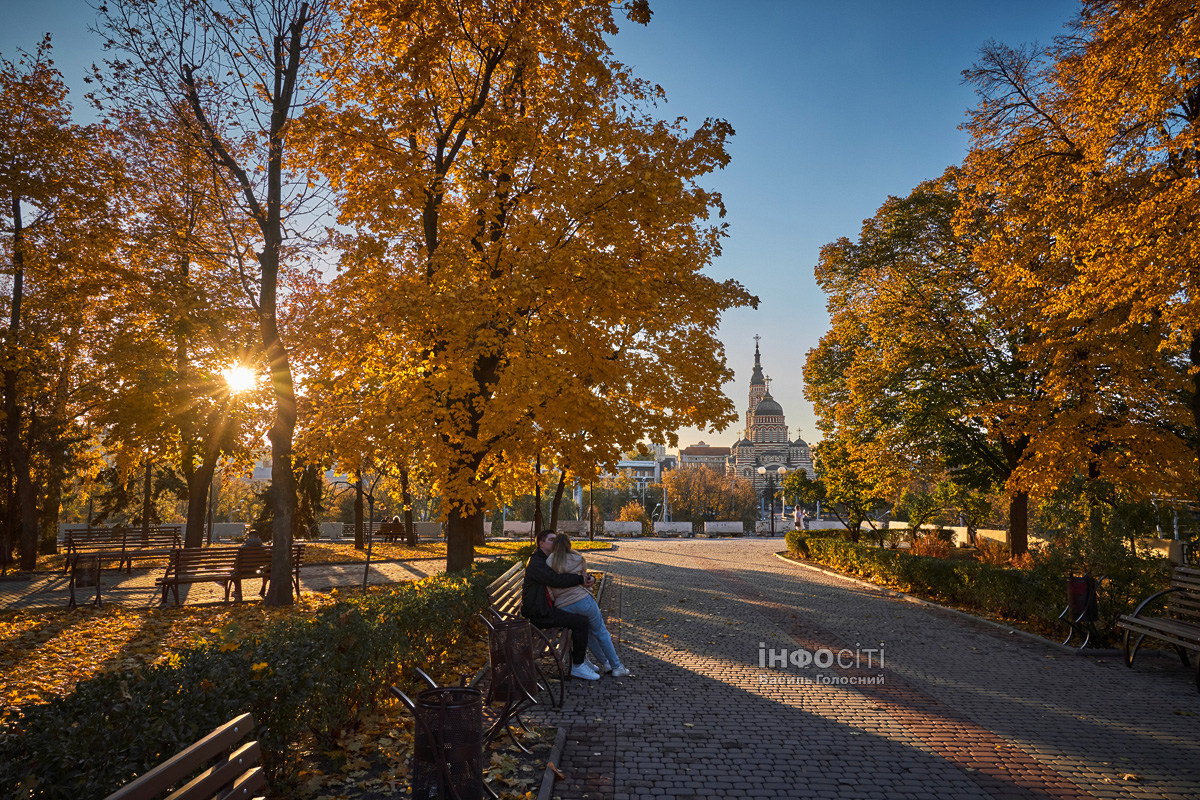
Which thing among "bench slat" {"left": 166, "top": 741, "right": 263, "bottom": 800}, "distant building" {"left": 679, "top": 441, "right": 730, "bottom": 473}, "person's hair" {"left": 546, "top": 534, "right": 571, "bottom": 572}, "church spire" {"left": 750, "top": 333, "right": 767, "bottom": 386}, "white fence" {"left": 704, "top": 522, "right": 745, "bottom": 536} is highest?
"church spire" {"left": 750, "top": 333, "right": 767, "bottom": 386}

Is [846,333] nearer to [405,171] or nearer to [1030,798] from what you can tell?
[405,171]

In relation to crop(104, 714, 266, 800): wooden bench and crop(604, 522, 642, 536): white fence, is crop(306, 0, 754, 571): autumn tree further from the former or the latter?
crop(604, 522, 642, 536): white fence

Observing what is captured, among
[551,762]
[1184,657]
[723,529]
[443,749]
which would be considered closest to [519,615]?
[551,762]

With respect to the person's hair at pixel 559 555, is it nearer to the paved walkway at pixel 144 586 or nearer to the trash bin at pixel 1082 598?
the trash bin at pixel 1082 598

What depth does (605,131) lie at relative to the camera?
10008 millimetres

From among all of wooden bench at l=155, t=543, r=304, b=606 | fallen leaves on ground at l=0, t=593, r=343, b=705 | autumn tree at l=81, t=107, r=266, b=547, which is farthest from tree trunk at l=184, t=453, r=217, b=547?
fallen leaves on ground at l=0, t=593, r=343, b=705

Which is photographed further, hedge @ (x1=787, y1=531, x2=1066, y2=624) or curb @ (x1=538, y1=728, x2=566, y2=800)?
hedge @ (x1=787, y1=531, x2=1066, y2=624)

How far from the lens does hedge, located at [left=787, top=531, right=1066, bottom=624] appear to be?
9930 millimetres

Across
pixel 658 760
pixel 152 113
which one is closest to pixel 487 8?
pixel 152 113

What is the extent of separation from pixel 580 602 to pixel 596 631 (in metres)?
0.42

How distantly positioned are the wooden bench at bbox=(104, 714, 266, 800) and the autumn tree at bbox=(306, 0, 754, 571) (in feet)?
21.3

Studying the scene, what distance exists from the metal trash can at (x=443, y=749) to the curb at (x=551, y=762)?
27.2 inches

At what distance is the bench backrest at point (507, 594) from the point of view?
22.9ft

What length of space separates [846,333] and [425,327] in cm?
1321
